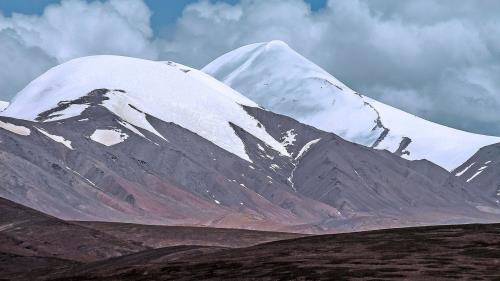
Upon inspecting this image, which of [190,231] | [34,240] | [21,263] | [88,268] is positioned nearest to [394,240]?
[88,268]

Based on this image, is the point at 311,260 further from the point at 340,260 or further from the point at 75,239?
the point at 75,239

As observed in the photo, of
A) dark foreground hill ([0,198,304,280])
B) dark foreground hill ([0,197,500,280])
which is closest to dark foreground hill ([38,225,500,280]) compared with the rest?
dark foreground hill ([0,197,500,280])

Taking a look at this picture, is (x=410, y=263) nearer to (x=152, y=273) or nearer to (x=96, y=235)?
(x=152, y=273)

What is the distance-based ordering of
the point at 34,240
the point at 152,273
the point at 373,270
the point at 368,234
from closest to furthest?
the point at 373,270, the point at 152,273, the point at 368,234, the point at 34,240

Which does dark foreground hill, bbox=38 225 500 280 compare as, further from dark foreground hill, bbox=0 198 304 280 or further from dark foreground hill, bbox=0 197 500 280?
dark foreground hill, bbox=0 198 304 280

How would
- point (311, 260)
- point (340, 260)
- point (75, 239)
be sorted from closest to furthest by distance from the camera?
point (340, 260) < point (311, 260) < point (75, 239)

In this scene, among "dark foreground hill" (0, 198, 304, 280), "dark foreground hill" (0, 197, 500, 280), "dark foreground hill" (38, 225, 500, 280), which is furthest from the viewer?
"dark foreground hill" (0, 198, 304, 280)

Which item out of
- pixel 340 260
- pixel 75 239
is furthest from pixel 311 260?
pixel 75 239

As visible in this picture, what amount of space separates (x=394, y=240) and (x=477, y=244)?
11216mm

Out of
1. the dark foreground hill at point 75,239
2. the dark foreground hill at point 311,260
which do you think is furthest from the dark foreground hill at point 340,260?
the dark foreground hill at point 75,239

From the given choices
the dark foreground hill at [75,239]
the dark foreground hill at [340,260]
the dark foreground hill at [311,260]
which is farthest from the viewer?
the dark foreground hill at [75,239]

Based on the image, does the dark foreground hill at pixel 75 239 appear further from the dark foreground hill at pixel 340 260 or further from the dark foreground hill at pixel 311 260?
the dark foreground hill at pixel 340 260

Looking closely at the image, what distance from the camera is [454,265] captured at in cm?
8250

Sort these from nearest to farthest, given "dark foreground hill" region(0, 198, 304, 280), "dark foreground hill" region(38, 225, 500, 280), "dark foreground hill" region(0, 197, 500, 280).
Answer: "dark foreground hill" region(38, 225, 500, 280)
"dark foreground hill" region(0, 197, 500, 280)
"dark foreground hill" region(0, 198, 304, 280)
